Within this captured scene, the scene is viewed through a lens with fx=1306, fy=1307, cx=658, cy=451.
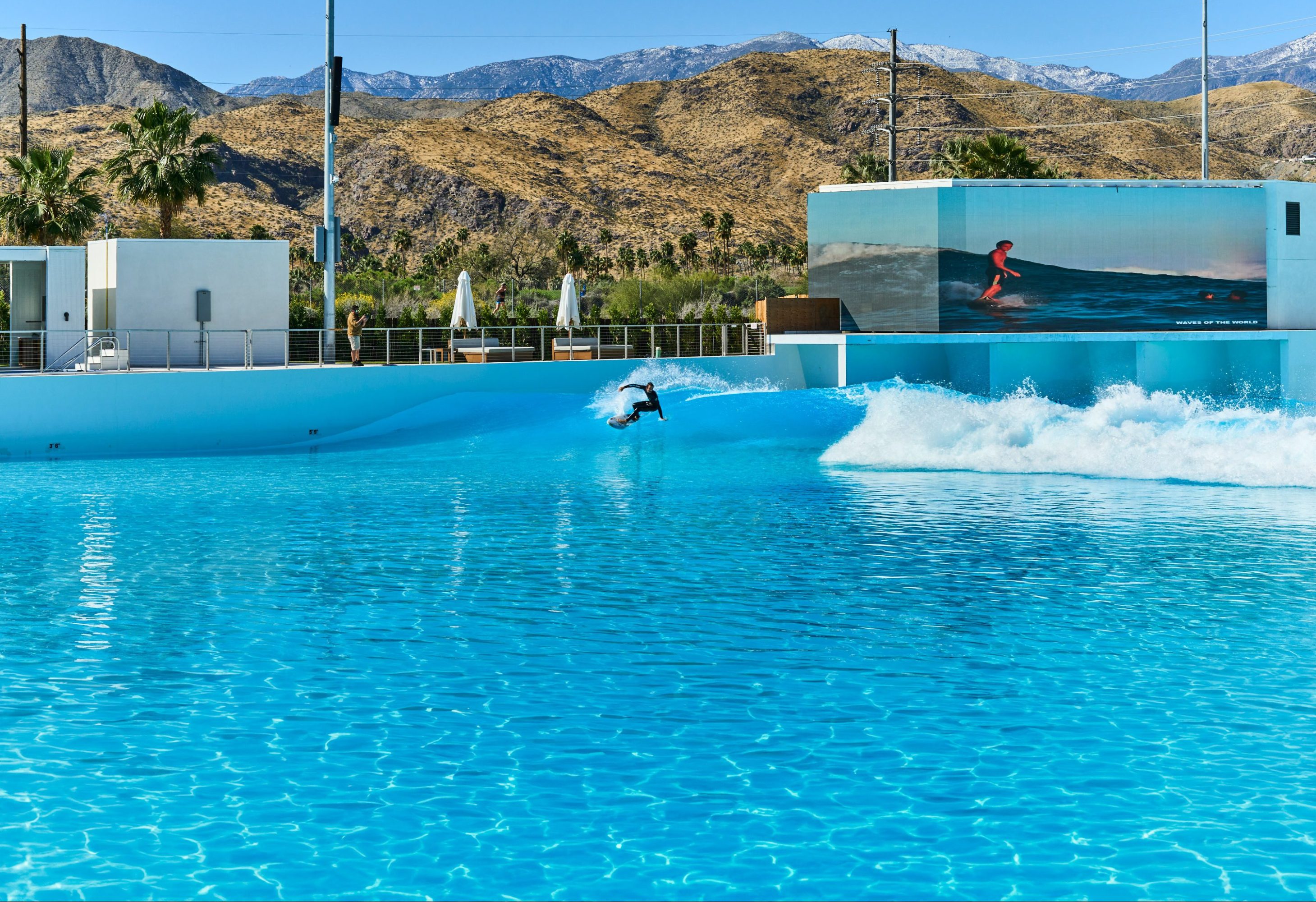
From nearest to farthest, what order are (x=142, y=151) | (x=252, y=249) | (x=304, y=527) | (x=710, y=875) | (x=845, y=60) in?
(x=710, y=875)
(x=304, y=527)
(x=252, y=249)
(x=142, y=151)
(x=845, y=60)

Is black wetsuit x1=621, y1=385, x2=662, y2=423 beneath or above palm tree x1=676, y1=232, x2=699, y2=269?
beneath

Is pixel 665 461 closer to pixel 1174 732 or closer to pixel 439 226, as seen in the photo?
pixel 1174 732

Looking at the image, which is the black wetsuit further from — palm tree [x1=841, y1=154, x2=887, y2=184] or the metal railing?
palm tree [x1=841, y1=154, x2=887, y2=184]

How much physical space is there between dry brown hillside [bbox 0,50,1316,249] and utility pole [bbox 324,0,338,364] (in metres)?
68.9

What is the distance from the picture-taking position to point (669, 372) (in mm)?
31641

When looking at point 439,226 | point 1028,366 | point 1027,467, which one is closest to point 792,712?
point 1027,467

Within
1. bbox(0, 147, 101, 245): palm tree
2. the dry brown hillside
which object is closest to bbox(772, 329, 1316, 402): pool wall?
bbox(0, 147, 101, 245): palm tree

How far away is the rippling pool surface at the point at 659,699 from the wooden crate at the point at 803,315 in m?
15.0

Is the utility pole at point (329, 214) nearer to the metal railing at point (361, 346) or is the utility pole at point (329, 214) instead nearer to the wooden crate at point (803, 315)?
the metal railing at point (361, 346)

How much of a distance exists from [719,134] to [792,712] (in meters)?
141

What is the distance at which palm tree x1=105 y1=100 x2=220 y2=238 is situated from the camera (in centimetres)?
4356

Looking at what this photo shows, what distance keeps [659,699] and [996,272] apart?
25.9 m

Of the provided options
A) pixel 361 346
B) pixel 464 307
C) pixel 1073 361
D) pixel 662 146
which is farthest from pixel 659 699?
pixel 662 146

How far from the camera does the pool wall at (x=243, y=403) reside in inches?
997
